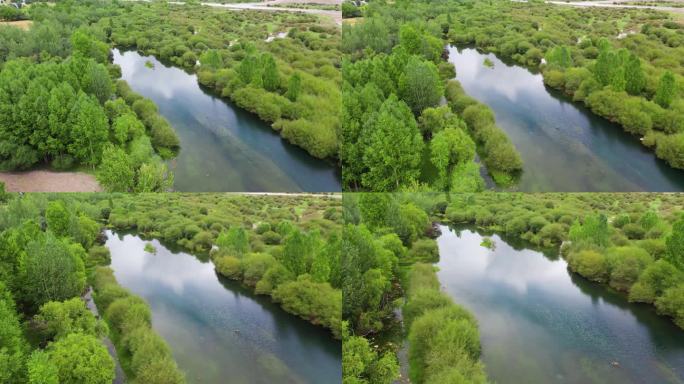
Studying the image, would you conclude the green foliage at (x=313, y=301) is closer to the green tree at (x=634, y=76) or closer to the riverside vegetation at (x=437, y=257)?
the riverside vegetation at (x=437, y=257)

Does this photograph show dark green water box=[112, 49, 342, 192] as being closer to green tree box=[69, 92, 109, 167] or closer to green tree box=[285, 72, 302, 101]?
green tree box=[285, 72, 302, 101]

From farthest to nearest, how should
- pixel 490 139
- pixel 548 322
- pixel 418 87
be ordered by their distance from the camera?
pixel 548 322 → pixel 418 87 → pixel 490 139

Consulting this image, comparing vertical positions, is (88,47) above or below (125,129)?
above

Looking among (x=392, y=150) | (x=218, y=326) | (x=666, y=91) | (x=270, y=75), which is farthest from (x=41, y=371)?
(x=666, y=91)

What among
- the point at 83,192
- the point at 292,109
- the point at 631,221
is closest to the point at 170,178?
the point at 83,192

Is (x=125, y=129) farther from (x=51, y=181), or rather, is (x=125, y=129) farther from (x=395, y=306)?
(x=395, y=306)

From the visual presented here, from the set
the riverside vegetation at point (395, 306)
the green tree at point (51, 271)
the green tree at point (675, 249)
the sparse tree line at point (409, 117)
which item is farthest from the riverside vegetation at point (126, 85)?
the green tree at point (675, 249)

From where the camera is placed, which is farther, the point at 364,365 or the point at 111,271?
the point at 111,271

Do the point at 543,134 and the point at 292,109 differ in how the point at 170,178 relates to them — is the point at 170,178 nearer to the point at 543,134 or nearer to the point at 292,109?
the point at 292,109
